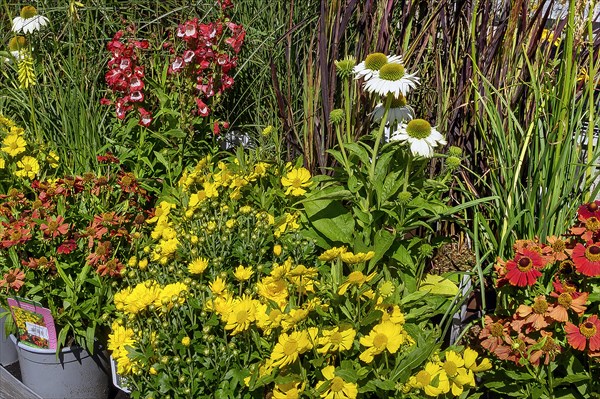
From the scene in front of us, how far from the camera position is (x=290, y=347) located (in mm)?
1614

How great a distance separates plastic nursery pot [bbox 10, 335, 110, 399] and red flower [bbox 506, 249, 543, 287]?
4.95 ft

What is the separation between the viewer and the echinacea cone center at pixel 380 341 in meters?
1.64

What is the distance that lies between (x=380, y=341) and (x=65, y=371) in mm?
1337

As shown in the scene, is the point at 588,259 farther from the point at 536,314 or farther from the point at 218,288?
the point at 218,288

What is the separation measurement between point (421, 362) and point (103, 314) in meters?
1.12

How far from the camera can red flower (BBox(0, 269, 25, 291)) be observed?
220cm

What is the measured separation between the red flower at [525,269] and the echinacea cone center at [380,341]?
0.38m

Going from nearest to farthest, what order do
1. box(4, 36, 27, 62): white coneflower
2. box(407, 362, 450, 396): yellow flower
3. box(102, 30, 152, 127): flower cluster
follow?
1. box(407, 362, 450, 396): yellow flower
2. box(102, 30, 152, 127): flower cluster
3. box(4, 36, 27, 62): white coneflower

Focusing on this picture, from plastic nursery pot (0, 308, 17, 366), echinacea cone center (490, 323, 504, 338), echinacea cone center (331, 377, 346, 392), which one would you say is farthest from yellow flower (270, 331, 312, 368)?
plastic nursery pot (0, 308, 17, 366)

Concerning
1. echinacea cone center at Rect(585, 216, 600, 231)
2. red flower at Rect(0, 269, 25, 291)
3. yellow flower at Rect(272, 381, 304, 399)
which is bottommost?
yellow flower at Rect(272, 381, 304, 399)

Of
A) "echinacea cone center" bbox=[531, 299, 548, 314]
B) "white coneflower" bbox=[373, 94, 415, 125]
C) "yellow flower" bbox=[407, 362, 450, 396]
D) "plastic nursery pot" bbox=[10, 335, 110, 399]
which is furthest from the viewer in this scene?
"plastic nursery pot" bbox=[10, 335, 110, 399]

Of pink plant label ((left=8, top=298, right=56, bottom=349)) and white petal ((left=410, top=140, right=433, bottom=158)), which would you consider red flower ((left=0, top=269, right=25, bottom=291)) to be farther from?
white petal ((left=410, top=140, right=433, bottom=158))

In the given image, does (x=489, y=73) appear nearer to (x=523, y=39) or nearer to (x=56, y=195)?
(x=523, y=39)

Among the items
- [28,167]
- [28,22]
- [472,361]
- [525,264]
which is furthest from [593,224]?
[28,22]
